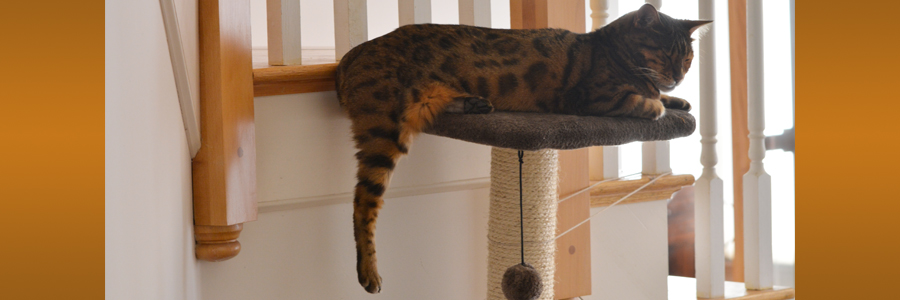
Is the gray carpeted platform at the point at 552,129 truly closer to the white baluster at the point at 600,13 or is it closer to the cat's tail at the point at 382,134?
the cat's tail at the point at 382,134

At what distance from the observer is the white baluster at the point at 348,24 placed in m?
1.29

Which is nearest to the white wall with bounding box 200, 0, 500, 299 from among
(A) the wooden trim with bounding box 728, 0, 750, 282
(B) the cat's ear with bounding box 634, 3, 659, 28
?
(B) the cat's ear with bounding box 634, 3, 659, 28

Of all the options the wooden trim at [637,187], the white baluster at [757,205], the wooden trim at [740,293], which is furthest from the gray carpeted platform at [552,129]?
the wooden trim at [740,293]

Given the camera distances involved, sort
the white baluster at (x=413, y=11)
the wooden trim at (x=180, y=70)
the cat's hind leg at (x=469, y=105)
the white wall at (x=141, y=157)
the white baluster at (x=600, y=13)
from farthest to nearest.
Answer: the white baluster at (x=600, y=13) < the white baluster at (x=413, y=11) < the cat's hind leg at (x=469, y=105) < the wooden trim at (x=180, y=70) < the white wall at (x=141, y=157)

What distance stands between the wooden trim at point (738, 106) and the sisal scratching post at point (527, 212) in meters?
0.93

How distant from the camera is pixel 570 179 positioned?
56.9 inches

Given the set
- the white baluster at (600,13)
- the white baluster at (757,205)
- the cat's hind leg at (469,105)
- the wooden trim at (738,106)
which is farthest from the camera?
the wooden trim at (738,106)

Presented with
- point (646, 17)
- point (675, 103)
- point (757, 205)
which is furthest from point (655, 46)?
point (757, 205)

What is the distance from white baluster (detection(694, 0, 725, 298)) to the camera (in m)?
1.60

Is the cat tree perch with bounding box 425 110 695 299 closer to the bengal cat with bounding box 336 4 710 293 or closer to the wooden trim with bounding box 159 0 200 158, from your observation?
the bengal cat with bounding box 336 4 710 293

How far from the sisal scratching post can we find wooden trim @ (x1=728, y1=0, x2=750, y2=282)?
93cm

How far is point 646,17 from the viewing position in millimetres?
1080

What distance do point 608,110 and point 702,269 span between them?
0.82m
